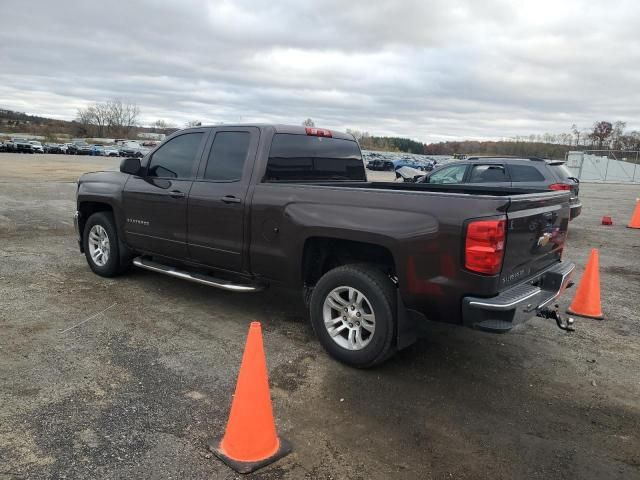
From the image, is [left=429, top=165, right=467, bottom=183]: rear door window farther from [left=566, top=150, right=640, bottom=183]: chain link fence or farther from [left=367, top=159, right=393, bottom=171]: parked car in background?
[left=367, top=159, right=393, bottom=171]: parked car in background

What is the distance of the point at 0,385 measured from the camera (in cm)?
361

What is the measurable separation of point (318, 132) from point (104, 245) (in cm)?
309

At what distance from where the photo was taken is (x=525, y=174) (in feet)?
32.7

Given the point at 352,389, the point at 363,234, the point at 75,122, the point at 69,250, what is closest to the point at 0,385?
the point at 352,389

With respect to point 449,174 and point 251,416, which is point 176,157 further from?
point 449,174

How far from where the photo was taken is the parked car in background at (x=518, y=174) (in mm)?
Result: 9797

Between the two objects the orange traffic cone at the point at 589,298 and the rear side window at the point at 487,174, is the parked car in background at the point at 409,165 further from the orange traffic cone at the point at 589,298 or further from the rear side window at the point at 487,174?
the orange traffic cone at the point at 589,298

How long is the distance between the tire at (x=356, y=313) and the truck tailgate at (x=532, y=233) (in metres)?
0.85

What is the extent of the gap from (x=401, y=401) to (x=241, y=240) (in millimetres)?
2053

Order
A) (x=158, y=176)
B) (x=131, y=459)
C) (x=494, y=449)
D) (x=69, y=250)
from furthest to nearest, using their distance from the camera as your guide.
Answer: (x=69, y=250) < (x=158, y=176) < (x=494, y=449) < (x=131, y=459)

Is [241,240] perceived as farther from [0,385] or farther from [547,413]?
[547,413]

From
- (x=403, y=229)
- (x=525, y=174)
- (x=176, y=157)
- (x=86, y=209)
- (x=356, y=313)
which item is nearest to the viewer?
(x=403, y=229)

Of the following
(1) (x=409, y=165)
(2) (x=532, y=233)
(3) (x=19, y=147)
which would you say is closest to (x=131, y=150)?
(3) (x=19, y=147)

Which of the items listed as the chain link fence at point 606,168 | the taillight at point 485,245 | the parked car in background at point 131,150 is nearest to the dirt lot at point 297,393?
the taillight at point 485,245
